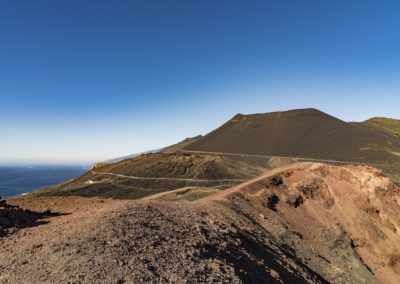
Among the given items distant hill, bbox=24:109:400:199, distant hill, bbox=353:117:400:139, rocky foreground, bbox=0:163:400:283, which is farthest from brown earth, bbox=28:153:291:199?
distant hill, bbox=353:117:400:139

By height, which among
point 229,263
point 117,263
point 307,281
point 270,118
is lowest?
point 307,281

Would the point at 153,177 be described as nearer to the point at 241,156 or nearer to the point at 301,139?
the point at 241,156

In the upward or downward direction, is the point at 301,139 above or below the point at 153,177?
above

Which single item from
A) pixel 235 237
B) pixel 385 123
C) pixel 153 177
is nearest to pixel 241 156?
pixel 153 177

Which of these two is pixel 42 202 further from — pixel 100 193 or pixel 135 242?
pixel 100 193

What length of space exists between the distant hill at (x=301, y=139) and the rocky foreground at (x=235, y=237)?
58954mm

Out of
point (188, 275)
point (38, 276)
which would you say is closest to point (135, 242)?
point (188, 275)

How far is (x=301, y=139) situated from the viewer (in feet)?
336

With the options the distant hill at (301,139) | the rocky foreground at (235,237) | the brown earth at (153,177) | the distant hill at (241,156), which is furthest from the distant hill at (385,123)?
the rocky foreground at (235,237)

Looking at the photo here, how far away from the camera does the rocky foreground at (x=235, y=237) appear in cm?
991

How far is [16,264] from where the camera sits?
9938 mm

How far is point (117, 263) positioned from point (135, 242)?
5.02 feet

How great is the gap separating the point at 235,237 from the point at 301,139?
301ft

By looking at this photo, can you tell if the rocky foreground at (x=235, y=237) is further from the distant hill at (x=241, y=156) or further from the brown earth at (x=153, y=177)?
the brown earth at (x=153, y=177)
